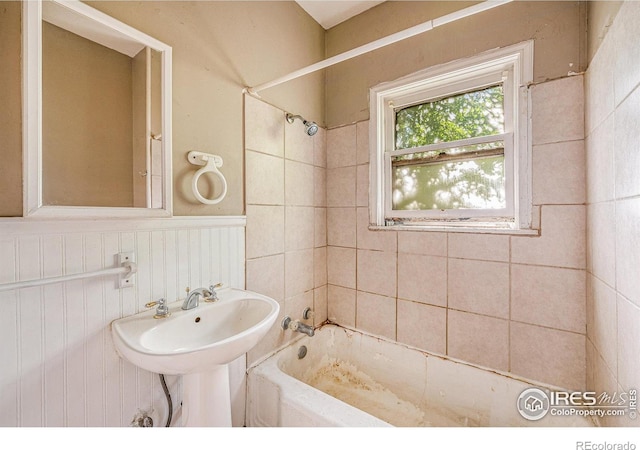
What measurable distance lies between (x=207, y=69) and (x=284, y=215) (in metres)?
0.81

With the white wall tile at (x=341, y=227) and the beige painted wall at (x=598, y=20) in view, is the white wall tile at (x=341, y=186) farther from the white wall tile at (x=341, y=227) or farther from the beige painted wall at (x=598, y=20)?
the beige painted wall at (x=598, y=20)

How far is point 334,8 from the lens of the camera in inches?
69.3

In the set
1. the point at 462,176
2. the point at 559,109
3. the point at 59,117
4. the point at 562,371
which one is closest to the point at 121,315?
the point at 59,117

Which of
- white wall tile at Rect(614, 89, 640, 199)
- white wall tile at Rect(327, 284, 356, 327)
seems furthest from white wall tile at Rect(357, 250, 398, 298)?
white wall tile at Rect(614, 89, 640, 199)

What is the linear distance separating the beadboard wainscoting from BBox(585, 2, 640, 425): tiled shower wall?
150 centimetres

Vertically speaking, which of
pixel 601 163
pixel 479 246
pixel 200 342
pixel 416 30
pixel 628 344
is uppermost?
pixel 416 30

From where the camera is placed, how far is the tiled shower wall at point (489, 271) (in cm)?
123

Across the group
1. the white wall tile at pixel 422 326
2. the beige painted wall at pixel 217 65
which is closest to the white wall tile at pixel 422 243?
the white wall tile at pixel 422 326

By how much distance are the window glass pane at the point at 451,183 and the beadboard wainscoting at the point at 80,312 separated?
1226 millimetres

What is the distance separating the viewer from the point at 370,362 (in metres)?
1.75

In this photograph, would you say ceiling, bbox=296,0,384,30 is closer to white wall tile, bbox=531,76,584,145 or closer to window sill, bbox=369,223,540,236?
white wall tile, bbox=531,76,584,145

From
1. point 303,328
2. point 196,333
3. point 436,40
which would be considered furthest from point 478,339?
point 436,40

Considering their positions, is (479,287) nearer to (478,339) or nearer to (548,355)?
(478,339)

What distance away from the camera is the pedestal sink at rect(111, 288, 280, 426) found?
83 cm
